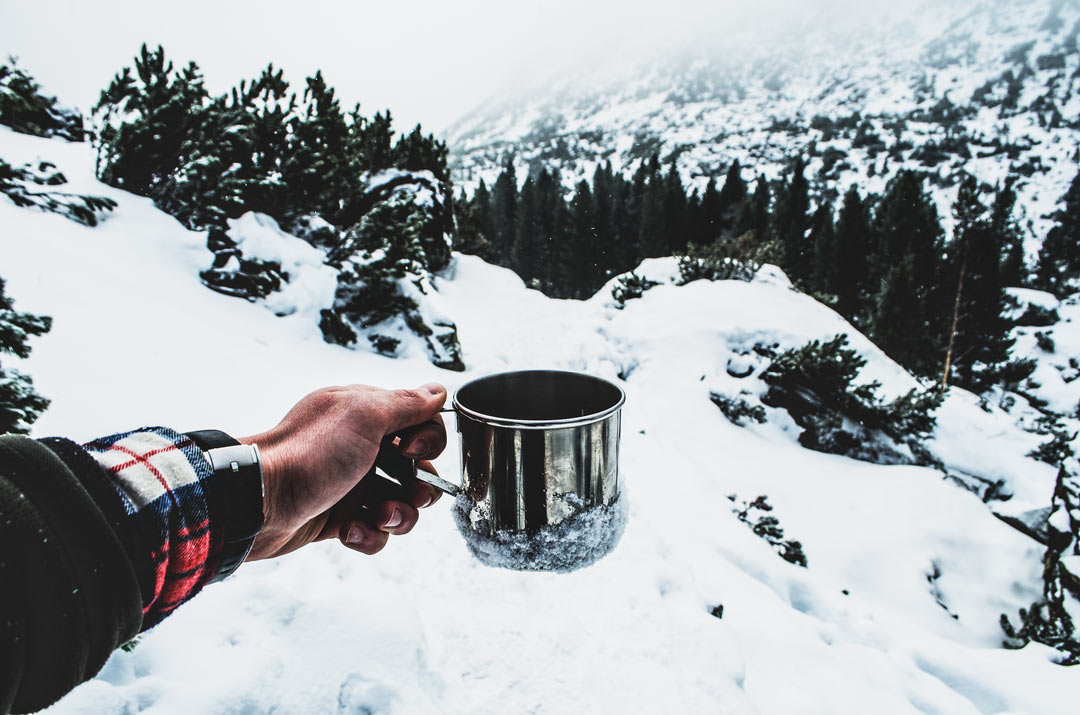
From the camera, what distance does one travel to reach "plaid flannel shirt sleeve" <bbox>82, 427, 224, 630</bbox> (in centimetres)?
86

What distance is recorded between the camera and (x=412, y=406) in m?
1.43

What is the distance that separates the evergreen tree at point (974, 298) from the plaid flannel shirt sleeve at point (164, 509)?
1946cm

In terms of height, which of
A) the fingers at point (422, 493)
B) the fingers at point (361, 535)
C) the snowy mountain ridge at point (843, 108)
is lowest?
the fingers at point (361, 535)

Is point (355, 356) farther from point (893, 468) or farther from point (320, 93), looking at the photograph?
point (893, 468)

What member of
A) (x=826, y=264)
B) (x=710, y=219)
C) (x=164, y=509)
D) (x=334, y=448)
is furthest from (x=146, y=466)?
(x=710, y=219)

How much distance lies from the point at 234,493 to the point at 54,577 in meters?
0.41

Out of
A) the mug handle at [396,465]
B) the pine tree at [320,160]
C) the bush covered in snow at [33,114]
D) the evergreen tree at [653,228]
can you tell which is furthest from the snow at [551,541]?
the evergreen tree at [653,228]

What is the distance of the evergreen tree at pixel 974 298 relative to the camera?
14.9 m

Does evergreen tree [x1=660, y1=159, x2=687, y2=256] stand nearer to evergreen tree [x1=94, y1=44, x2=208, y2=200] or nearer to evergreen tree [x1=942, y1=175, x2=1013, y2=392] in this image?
evergreen tree [x1=942, y1=175, x2=1013, y2=392]

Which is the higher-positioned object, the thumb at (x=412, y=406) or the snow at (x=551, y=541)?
the thumb at (x=412, y=406)

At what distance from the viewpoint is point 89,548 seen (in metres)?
0.72

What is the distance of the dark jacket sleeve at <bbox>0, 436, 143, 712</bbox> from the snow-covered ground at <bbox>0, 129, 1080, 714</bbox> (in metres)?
1.23

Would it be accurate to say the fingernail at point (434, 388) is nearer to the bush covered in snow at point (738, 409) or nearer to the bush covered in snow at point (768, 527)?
the bush covered in snow at point (768, 527)

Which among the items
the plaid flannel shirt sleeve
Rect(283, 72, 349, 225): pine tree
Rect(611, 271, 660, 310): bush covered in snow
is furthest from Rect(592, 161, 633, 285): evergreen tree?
the plaid flannel shirt sleeve
